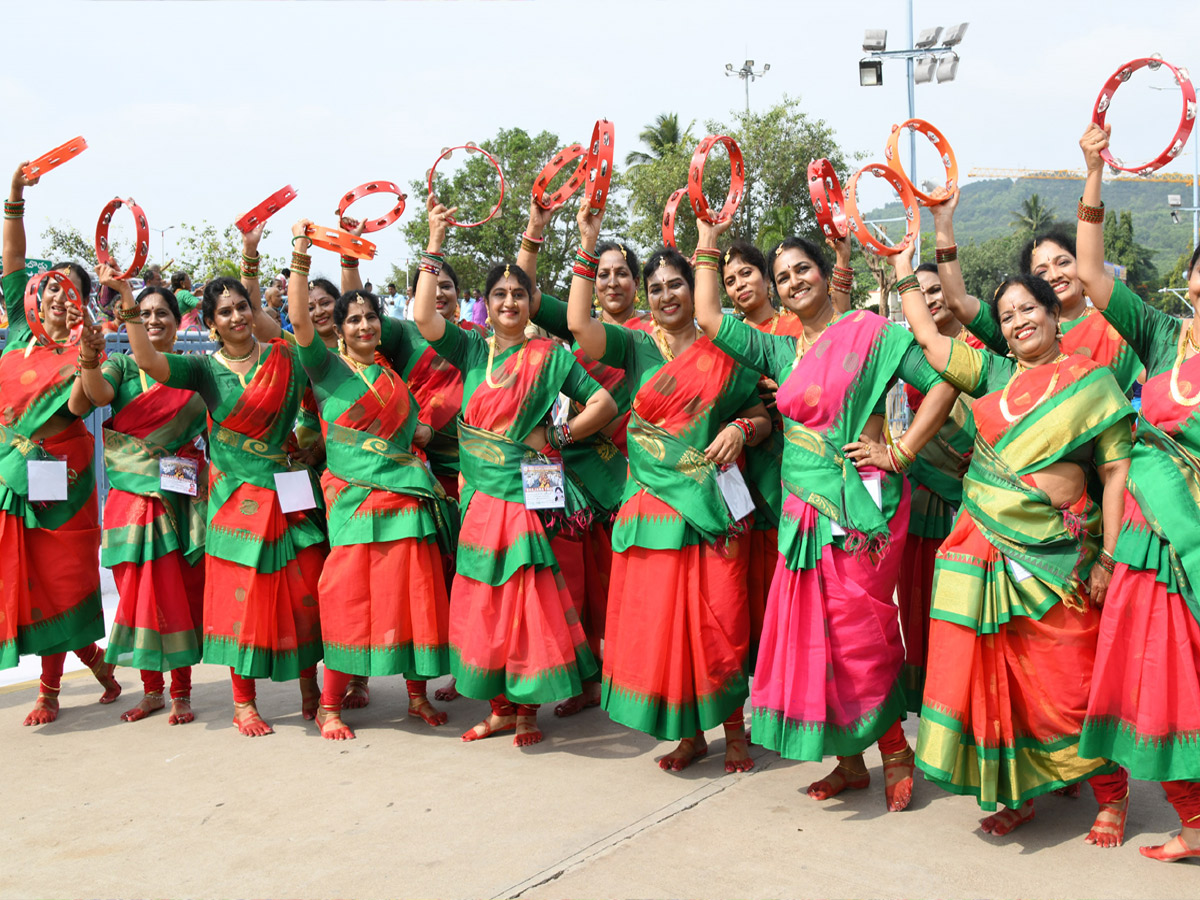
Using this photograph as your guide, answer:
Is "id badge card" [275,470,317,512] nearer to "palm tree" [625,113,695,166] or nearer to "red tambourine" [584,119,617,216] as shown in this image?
"red tambourine" [584,119,617,216]

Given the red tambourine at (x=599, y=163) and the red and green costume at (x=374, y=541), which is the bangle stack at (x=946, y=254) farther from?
the red and green costume at (x=374, y=541)

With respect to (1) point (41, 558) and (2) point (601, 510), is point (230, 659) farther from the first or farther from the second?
(2) point (601, 510)

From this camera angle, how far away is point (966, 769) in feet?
11.5

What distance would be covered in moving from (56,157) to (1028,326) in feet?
14.9

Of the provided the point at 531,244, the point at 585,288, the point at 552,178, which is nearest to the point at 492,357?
the point at 531,244

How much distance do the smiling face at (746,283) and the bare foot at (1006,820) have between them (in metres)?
2.23

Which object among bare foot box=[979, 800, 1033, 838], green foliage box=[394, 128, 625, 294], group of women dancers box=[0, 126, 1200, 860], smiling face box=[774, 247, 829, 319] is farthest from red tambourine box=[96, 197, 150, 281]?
green foliage box=[394, 128, 625, 294]

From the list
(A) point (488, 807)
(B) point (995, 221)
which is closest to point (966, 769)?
(A) point (488, 807)

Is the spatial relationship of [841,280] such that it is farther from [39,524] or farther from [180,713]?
[39,524]

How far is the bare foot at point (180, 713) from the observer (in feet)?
16.8

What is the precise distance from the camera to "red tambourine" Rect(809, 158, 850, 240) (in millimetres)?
4059

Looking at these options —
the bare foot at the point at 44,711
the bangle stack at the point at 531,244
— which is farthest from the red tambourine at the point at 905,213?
the bare foot at the point at 44,711

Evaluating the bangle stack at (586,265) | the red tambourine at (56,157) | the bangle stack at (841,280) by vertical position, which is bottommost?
the bangle stack at (841,280)

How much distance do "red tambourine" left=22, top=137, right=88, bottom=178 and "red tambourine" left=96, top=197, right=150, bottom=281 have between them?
0.39 metres
